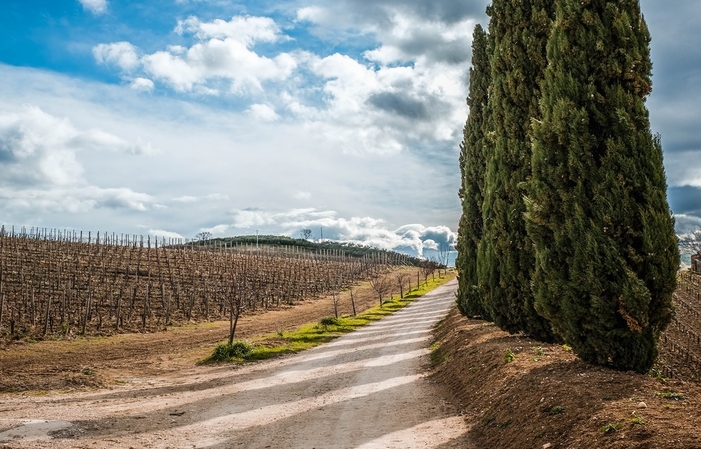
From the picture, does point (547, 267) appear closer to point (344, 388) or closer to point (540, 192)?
point (540, 192)

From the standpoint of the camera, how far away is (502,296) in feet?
49.1

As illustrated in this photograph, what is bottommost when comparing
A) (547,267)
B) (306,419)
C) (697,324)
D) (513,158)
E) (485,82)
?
(697,324)

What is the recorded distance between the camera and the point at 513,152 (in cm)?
1424

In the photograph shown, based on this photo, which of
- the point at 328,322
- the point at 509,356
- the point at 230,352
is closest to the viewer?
the point at 509,356

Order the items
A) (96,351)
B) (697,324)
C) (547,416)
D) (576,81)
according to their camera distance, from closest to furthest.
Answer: (547,416)
(576,81)
(96,351)
(697,324)

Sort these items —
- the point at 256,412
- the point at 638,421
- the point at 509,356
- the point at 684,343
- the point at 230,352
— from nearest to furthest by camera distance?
the point at 638,421 < the point at 256,412 < the point at 509,356 < the point at 230,352 < the point at 684,343

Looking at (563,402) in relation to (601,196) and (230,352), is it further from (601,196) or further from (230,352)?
(230,352)

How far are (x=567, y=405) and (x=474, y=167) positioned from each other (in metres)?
15.2

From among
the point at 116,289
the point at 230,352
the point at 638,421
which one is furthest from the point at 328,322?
the point at 638,421

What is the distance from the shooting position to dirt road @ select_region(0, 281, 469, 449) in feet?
25.7

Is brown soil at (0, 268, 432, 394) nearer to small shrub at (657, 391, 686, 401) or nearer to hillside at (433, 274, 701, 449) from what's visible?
hillside at (433, 274, 701, 449)

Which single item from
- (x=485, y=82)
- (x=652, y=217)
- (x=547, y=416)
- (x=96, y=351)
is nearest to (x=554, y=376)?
(x=547, y=416)

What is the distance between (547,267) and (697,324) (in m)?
34.7

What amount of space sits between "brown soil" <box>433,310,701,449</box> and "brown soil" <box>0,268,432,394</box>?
397 inches
